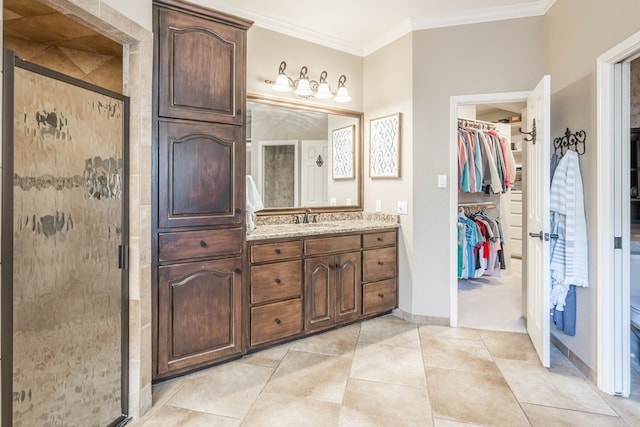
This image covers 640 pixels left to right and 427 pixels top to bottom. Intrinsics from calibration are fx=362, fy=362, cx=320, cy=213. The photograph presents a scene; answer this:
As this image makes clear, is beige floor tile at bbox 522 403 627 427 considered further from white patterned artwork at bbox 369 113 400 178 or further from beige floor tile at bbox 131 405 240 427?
white patterned artwork at bbox 369 113 400 178

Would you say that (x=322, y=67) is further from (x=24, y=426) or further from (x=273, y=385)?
(x=24, y=426)

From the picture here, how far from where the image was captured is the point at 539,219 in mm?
2580

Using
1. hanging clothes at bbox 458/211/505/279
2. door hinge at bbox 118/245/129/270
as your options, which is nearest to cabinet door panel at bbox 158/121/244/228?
door hinge at bbox 118/245/129/270

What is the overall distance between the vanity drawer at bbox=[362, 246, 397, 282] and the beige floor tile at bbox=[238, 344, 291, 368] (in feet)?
3.19

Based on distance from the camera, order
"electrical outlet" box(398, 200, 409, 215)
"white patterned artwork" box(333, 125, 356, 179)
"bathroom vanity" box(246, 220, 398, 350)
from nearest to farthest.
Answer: "bathroom vanity" box(246, 220, 398, 350)
"electrical outlet" box(398, 200, 409, 215)
"white patterned artwork" box(333, 125, 356, 179)

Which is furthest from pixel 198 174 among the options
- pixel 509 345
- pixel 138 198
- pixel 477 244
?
pixel 477 244

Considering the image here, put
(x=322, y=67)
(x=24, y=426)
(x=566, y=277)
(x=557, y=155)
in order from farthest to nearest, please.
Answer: (x=322, y=67) < (x=557, y=155) < (x=566, y=277) < (x=24, y=426)

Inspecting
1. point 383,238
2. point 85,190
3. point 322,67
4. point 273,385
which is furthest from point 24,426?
point 322,67

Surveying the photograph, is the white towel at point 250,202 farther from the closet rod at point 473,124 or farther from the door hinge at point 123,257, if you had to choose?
the closet rod at point 473,124

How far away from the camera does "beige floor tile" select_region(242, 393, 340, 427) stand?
1896 millimetres

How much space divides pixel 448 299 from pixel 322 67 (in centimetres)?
252

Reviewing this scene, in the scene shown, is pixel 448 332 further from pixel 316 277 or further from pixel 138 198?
pixel 138 198

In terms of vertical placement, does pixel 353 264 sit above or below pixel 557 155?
below

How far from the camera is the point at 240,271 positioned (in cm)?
252
